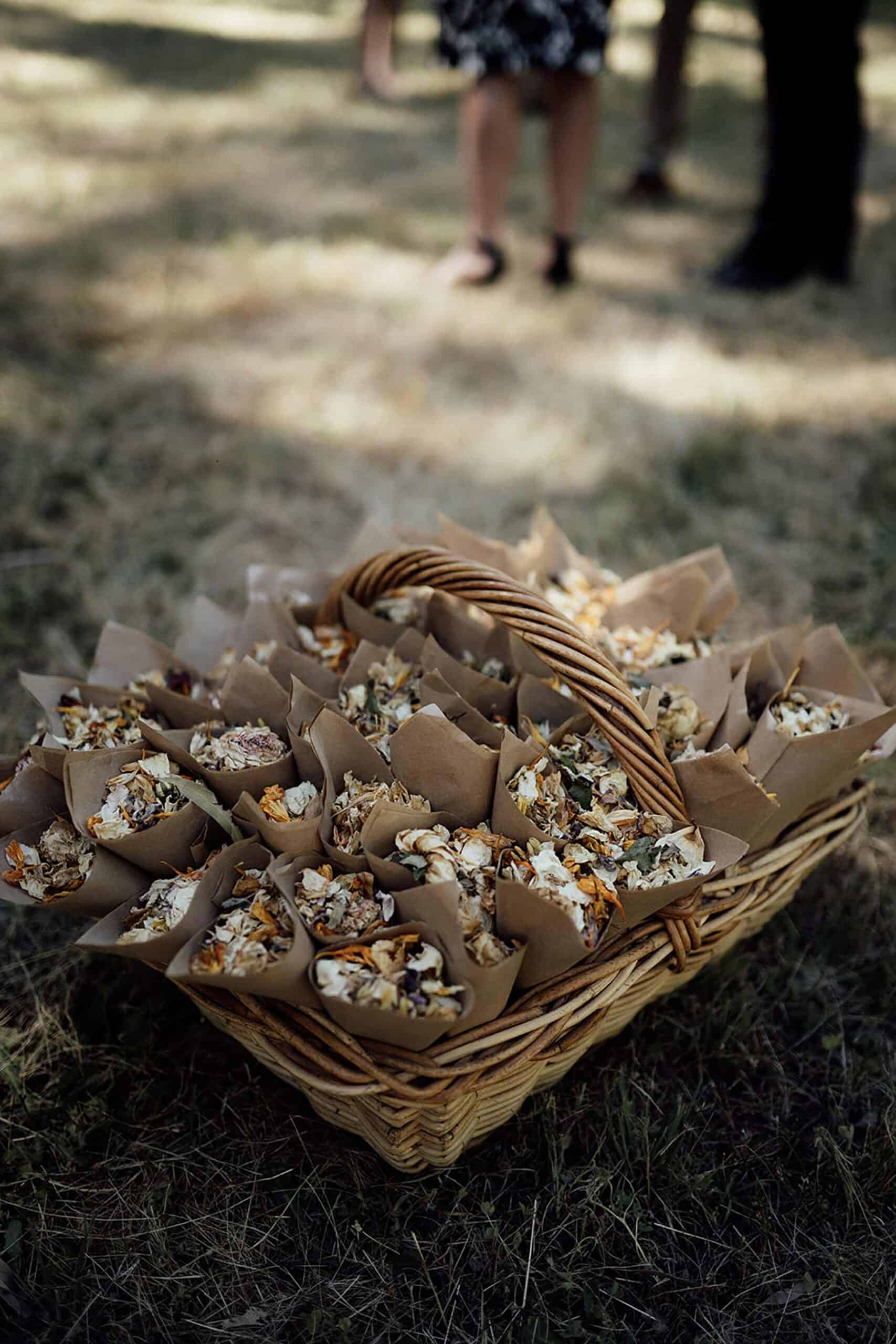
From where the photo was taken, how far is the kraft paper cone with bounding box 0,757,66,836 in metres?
0.91

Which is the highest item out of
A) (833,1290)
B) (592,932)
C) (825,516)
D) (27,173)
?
(27,173)

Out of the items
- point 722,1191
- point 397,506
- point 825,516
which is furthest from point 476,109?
point 722,1191

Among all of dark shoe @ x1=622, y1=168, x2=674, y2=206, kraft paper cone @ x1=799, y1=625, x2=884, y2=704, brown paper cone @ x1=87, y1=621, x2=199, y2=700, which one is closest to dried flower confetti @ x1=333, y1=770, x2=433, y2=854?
brown paper cone @ x1=87, y1=621, x2=199, y2=700

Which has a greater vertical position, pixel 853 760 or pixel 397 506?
pixel 853 760

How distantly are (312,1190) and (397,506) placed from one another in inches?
53.8

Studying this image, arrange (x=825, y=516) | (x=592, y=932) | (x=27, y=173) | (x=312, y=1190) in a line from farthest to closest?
(x=27, y=173), (x=825, y=516), (x=312, y=1190), (x=592, y=932)

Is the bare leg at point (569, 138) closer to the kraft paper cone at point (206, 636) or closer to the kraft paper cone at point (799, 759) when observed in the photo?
the kraft paper cone at point (206, 636)

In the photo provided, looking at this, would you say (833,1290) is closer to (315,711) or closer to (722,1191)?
(722,1191)

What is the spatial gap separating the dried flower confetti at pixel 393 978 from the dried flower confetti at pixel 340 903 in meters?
0.02

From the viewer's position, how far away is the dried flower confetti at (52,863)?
2.85 ft

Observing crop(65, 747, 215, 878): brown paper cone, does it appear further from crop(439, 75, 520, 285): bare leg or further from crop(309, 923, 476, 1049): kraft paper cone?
crop(439, 75, 520, 285): bare leg

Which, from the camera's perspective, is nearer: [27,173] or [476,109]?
[476,109]

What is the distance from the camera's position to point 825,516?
76.9 inches

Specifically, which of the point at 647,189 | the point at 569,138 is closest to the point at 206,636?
the point at 569,138
